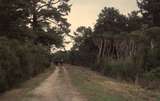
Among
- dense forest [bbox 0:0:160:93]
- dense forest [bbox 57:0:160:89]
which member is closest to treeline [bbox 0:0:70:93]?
dense forest [bbox 0:0:160:93]

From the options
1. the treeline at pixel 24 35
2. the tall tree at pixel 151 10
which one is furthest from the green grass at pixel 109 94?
the tall tree at pixel 151 10

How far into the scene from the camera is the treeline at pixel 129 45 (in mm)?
49381

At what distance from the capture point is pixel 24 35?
46844 mm

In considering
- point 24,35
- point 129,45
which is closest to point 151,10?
point 129,45

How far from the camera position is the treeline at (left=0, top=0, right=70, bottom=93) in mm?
28891

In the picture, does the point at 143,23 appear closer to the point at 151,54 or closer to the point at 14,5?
the point at 151,54

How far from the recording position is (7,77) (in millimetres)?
28516

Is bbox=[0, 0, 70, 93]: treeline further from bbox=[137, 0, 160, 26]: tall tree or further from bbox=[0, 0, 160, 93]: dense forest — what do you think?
bbox=[137, 0, 160, 26]: tall tree

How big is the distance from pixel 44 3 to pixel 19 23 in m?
28.8

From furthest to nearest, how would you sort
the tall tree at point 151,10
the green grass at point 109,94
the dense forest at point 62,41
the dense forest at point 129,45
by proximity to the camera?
the tall tree at point 151,10, the dense forest at point 129,45, the dense forest at point 62,41, the green grass at point 109,94

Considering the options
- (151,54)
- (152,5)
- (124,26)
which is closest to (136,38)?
(151,54)

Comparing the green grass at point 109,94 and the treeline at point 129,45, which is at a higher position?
the treeline at point 129,45

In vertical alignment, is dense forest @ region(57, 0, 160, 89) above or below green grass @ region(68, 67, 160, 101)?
above

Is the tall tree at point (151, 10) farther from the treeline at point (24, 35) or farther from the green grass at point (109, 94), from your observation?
the green grass at point (109, 94)
